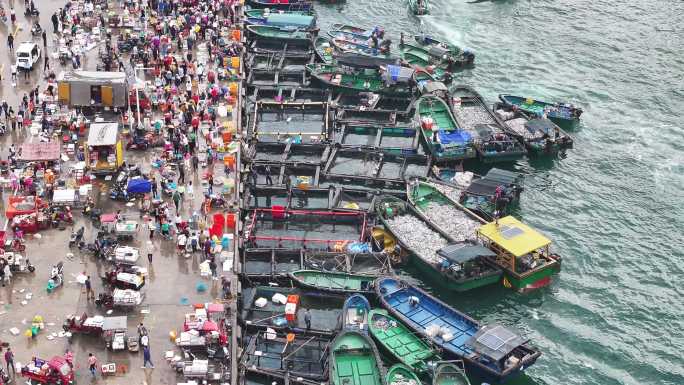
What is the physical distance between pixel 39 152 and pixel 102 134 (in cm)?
552

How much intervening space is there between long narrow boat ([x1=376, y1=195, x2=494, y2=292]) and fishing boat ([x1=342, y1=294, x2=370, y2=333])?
7216 mm

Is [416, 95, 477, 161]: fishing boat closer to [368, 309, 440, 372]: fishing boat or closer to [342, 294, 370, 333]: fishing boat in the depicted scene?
[342, 294, 370, 333]: fishing boat

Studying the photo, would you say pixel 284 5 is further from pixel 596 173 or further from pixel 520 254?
pixel 520 254

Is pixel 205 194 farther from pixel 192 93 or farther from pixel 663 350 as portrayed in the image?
pixel 663 350

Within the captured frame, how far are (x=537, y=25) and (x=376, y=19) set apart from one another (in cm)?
2047

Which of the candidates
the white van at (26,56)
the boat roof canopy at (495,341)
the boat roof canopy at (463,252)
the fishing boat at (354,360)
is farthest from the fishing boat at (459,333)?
the white van at (26,56)

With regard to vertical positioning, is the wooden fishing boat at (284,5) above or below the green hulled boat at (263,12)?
above

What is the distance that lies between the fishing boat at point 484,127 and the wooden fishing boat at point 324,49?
14794 mm

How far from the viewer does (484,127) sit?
81.2m

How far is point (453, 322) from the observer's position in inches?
2355

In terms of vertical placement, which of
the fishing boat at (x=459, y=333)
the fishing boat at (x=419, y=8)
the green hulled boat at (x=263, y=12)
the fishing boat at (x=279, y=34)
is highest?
the fishing boat at (x=419, y=8)

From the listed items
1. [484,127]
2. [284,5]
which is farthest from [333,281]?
[284,5]

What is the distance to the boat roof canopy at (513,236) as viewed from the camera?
6322 cm

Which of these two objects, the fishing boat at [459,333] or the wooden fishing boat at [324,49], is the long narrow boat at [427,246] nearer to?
the fishing boat at [459,333]
